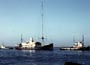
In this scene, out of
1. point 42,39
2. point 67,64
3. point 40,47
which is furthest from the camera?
point 40,47

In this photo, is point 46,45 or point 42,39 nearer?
point 42,39

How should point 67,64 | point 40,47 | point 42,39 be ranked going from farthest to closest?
1. point 40,47
2. point 42,39
3. point 67,64

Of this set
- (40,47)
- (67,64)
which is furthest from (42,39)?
(67,64)

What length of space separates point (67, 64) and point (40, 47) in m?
157

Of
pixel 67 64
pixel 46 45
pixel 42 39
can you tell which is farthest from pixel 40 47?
pixel 67 64

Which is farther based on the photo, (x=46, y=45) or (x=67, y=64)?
(x=46, y=45)

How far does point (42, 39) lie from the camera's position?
178 meters

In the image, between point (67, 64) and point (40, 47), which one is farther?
point (40, 47)

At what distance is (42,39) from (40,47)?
21.0 m

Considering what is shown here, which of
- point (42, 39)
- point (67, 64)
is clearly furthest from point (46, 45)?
point (67, 64)

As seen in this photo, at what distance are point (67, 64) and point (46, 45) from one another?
15721 cm

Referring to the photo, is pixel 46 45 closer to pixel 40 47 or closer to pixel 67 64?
pixel 40 47

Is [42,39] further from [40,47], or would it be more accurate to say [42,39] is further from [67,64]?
[67,64]
